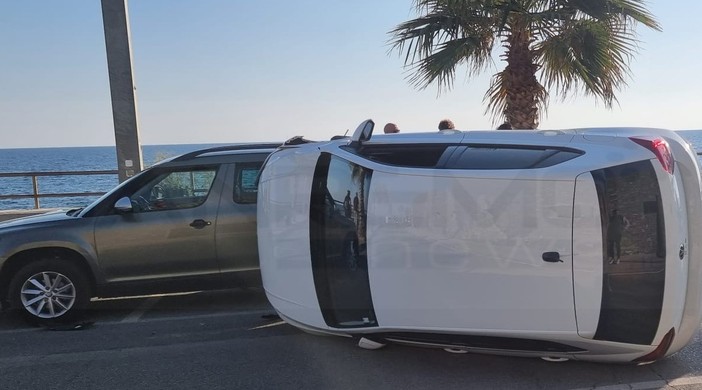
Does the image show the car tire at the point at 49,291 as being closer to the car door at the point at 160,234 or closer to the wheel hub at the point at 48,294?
the wheel hub at the point at 48,294

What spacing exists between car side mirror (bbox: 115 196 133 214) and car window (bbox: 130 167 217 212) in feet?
0.37

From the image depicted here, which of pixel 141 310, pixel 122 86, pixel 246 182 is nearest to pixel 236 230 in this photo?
pixel 246 182

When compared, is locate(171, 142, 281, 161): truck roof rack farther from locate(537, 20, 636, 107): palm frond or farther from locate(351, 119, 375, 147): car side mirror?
locate(537, 20, 636, 107): palm frond

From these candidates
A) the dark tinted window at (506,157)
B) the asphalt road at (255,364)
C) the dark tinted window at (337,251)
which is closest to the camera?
the dark tinted window at (506,157)

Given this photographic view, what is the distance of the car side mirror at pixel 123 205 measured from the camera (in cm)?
491

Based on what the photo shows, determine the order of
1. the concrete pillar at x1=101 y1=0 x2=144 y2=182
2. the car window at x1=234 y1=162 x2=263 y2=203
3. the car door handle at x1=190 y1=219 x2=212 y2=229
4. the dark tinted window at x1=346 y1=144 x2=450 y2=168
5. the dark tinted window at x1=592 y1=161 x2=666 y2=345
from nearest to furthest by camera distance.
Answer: the dark tinted window at x1=592 y1=161 x2=666 y2=345
the dark tinted window at x1=346 y1=144 x2=450 y2=168
the car door handle at x1=190 y1=219 x2=212 y2=229
the car window at x1=234 y1=162 x2=263 y2=203
the concrete pillar at x1=101 y1=0 x2=144 y2=182

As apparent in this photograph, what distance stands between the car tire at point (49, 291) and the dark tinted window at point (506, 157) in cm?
369

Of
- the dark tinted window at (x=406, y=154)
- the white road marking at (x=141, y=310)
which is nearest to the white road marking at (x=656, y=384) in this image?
the dark tinted window at (x=406, y=154)

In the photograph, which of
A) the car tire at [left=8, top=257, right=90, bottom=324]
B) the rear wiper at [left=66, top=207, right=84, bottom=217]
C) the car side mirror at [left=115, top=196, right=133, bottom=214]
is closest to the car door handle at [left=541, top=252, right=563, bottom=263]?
the car side mirror at [left=115, top=196, right=133, bottom=214]

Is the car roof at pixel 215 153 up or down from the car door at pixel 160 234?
up

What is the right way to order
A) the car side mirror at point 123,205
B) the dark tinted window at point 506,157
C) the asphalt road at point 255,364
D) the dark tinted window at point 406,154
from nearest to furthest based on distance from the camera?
1. the dark tinted window at point 506,157
2. the asphalt road at point 255,364
3. the dark tinted window at point 406,154
4. the car side mirror at point 123,205

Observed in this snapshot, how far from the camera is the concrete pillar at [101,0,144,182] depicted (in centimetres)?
789

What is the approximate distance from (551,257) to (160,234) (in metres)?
3.61

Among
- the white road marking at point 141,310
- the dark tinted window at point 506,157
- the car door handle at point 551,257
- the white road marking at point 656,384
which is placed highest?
the dark tinted window at point 506,157
